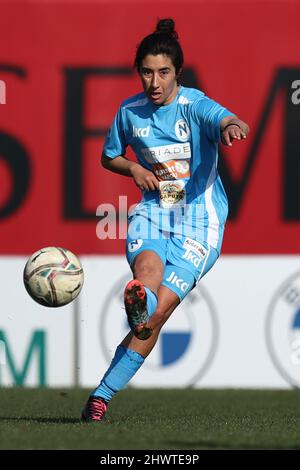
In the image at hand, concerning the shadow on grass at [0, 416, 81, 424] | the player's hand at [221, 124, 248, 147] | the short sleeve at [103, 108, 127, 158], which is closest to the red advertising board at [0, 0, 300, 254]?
the shadow on grass at [0, 416, 81, 424]

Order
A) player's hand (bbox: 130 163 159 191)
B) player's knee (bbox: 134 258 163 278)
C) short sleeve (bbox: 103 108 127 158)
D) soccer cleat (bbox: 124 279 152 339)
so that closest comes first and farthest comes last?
1. soccer cleat (bbox: 124 279 152 339)
2. player's knee (bbox: 134 258 163 278)
3. player's hand (bbox: 130 163 159 191)
4. short sleeve (bbox: 103 108 127 158)

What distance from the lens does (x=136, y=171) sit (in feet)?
21.7

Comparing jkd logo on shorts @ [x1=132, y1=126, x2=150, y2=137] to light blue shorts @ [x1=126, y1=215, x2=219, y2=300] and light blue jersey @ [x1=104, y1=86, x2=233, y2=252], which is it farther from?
light blue shorts @ [x1=126, y1=215, x2=219, y2=300]

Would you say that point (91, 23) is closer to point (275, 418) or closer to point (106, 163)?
point (106, 163)

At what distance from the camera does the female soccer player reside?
21.2 feet

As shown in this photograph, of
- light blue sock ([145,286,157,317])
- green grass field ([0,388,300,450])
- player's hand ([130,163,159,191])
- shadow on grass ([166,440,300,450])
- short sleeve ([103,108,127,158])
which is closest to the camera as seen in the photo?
shadow on grass ([166,440,300,450])

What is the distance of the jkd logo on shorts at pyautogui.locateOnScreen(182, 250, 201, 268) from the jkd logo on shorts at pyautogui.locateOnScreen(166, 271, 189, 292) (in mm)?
156

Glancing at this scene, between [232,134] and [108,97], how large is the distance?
4606 mm

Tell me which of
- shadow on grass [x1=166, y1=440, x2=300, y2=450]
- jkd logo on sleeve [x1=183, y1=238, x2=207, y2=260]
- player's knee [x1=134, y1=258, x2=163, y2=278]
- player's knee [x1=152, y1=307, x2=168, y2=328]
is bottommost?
shadow on grass [x1=166, y1=440, x2=300, y2=450]

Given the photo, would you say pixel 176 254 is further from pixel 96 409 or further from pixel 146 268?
pixel 96 409

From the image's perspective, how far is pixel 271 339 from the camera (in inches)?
405
